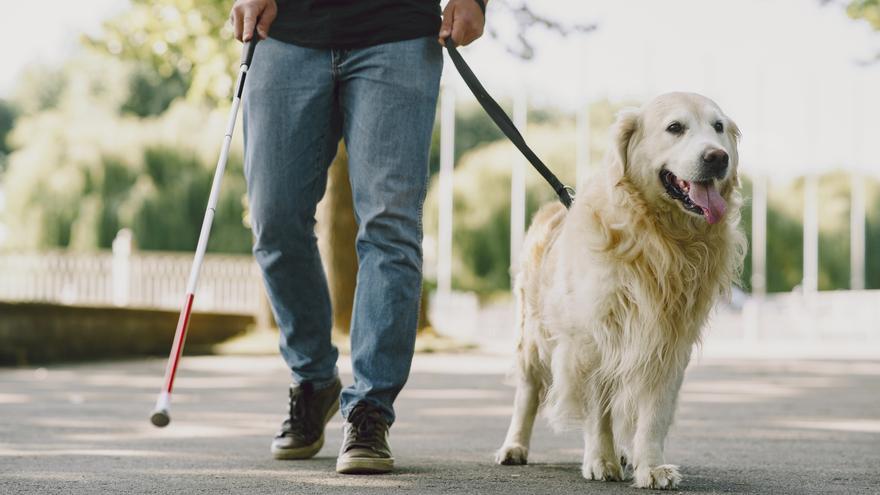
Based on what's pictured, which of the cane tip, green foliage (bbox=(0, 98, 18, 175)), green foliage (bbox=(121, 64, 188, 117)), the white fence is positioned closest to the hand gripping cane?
the cane tip

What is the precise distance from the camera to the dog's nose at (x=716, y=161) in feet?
13.0

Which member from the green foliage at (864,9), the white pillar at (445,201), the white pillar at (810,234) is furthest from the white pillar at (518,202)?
the green foliage at (864,9)

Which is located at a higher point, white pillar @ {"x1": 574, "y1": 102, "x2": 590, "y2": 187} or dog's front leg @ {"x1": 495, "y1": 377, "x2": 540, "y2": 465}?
white pillar @ {"x1": 574, "y1": 102, "x2": 590, "y2": 187}

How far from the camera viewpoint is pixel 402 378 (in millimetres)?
4129

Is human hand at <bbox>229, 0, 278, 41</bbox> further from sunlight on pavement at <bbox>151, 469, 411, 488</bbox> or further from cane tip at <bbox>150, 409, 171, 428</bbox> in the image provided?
cane tip at <bbox>150, 409, 171, 428</bbox>

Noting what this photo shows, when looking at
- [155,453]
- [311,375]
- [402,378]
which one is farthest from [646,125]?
[155,453]

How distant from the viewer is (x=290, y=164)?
166 inches

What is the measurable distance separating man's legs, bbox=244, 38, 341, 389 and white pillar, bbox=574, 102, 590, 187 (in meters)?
29.2

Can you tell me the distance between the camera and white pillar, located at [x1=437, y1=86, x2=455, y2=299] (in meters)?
32.6

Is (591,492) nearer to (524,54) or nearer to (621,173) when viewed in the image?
(621,173)

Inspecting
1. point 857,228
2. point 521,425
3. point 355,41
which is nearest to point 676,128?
point 355,41

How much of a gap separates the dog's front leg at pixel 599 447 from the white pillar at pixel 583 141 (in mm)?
29368

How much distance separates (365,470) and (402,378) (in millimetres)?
375

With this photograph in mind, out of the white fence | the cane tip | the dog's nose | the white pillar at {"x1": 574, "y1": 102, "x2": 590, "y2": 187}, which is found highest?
the white pillar at {"x1": 574, "y1": 102, "x2": 590, "y2": 187}
